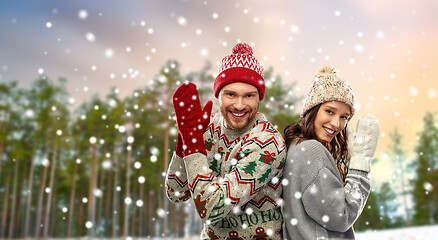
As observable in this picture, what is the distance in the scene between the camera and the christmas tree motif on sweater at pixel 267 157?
180cm

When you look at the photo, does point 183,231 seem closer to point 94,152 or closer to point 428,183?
point 94,152

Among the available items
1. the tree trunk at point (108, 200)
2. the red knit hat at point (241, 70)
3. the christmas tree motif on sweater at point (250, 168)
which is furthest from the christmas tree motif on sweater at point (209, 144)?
the tree trunk at point (108, 200)

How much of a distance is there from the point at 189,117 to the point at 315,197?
0.72m

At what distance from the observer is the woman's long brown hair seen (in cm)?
216

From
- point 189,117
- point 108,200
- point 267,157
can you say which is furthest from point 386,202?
point 189,117

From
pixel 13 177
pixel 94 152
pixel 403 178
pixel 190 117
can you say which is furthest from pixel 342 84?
pixel 13 177

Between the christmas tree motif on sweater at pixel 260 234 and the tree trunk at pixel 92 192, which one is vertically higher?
the tree trunk at pixel 92 192

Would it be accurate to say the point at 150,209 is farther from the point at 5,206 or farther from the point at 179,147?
the point at 179,147

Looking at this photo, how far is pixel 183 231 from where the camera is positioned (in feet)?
42.9

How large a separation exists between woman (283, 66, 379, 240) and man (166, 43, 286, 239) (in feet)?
0.29

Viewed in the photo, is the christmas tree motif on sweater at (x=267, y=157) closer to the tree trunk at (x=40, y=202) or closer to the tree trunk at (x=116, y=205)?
the tree trunk at (x=116, y=205)

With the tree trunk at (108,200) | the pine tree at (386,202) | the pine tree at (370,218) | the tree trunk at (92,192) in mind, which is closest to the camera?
the tree trunk at (92,192)

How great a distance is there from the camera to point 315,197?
6.17ft

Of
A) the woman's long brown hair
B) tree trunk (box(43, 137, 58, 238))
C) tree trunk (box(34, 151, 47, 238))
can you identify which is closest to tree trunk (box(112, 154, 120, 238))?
tree trunk (box(43, 137, 58, 238))
